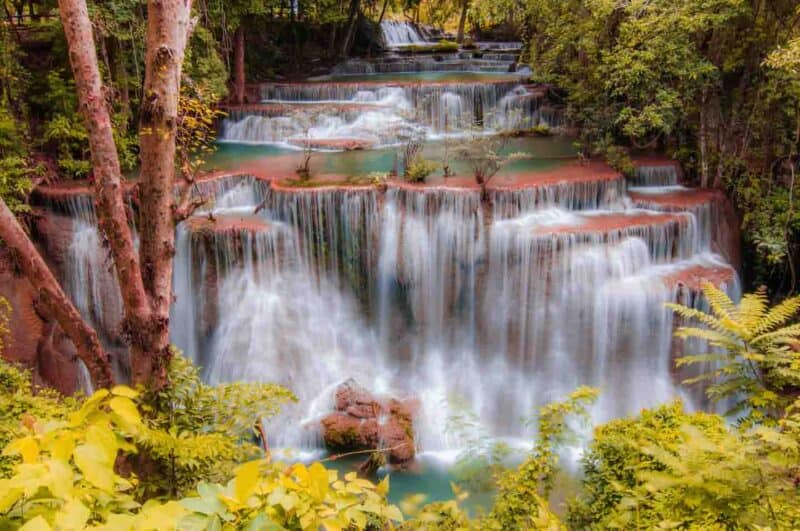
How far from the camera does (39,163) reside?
1009 centimetres

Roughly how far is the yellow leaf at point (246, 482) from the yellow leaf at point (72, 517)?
380 millimetres

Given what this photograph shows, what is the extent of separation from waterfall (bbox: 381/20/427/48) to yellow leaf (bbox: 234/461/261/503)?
26717mm

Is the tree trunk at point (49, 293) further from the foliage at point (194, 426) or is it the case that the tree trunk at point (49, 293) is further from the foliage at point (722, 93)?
the foliage at point (722, 93)

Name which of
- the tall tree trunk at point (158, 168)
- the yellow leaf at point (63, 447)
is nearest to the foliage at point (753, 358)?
the tall tree trunk at point (158, 168)

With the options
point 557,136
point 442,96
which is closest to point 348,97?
point 442,96

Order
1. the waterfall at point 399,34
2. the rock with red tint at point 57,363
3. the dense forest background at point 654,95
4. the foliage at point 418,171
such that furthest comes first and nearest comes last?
1. the waterfall at point 399,34
2. the foliage at point 418,171
3. the dense forest background at point 654,95
4. the rock with red tint at point 57,363

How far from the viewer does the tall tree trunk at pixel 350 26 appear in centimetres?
2117

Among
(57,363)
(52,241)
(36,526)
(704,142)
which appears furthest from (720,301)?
(52,241)

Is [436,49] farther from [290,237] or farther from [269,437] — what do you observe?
[269,437]

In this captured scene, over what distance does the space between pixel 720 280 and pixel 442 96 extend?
348 inches

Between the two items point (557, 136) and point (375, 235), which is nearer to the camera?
point (375, 235)

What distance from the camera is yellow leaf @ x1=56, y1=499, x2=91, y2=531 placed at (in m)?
1.30

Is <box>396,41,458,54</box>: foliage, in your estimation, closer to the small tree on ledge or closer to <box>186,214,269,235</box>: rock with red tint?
the small tree on ledge

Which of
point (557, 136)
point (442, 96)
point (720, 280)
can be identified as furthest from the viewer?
point (442, 96)
